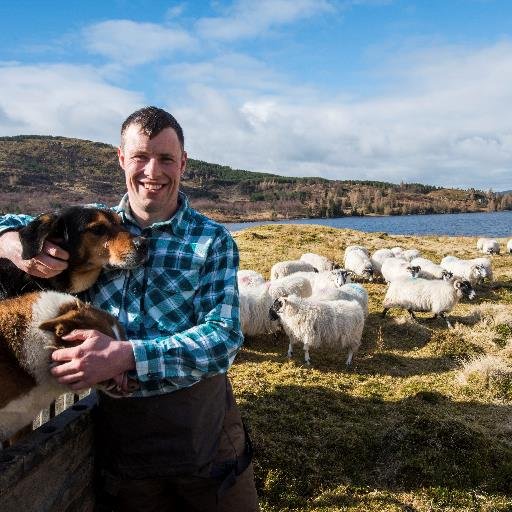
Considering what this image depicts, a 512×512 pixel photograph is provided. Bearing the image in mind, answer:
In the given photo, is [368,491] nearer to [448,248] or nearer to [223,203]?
[448,248]

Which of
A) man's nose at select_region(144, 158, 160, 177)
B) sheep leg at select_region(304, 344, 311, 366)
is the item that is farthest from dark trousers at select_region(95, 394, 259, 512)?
sheep leg at select_region(304, 344, 311, 366)

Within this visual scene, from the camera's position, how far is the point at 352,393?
8.94 metres

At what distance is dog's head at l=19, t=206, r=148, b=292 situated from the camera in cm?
310

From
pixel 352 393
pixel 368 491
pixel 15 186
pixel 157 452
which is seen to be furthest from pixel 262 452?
pixel 15 186

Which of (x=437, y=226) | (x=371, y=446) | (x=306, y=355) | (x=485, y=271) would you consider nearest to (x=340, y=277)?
(x=306, y=355)

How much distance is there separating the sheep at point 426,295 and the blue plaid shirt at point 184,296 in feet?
40.6

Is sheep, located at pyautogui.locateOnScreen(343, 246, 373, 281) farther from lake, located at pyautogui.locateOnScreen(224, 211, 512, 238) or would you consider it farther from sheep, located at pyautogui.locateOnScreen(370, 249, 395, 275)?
lake, located at pyautogui.locateOnScreen(224, 211, 512, 238)

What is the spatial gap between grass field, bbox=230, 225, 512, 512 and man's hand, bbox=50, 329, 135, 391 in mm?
3699

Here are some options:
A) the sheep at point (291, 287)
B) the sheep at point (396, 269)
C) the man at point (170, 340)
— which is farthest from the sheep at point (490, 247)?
the man at point (170, 340)

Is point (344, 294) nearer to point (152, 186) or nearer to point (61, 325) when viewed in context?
point (152, 186)

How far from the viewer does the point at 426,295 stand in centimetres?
1450

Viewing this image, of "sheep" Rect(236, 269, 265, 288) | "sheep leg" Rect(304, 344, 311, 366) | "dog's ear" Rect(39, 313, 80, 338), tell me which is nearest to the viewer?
"dog's ear" Rect(39, 313, 80, 338)

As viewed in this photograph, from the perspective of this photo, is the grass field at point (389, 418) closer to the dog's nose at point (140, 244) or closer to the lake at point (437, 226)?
the dog's nose at point (140, 244)

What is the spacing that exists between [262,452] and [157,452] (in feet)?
12.3
